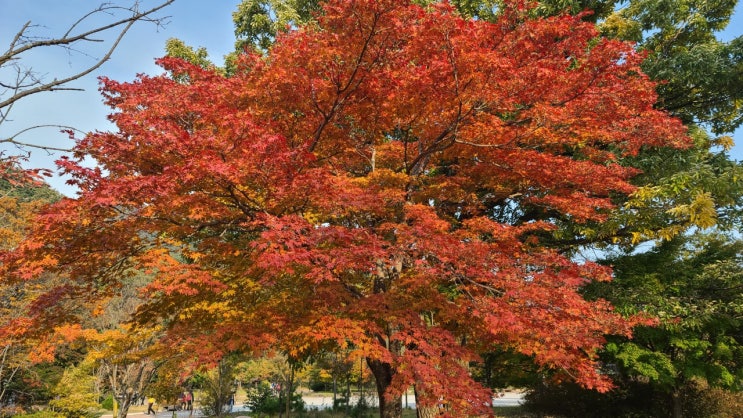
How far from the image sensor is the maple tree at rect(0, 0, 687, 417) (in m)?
6.41

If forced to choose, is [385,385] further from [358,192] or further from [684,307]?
[684,307]

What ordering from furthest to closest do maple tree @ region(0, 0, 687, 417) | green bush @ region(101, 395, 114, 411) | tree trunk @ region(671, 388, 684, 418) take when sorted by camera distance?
1. green bush @ region(101, 395, 114, 411)
2. tree trunk @ region(671, 388, 684, 418)
3. maple tree @ region(0, 0, 687, 417)

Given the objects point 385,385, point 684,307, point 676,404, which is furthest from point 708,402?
point 385,385

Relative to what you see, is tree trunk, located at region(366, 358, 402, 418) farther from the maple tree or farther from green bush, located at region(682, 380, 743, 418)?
green bush, located at region(682, 380, 743, 418)

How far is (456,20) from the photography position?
6594mm

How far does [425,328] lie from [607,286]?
687 cm

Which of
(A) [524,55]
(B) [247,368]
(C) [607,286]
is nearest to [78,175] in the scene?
(A) [524,55]

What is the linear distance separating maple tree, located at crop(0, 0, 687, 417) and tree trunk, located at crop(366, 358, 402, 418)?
45 millimetres

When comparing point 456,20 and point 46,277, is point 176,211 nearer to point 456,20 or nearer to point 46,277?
point 456,20

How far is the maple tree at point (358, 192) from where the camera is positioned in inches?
252

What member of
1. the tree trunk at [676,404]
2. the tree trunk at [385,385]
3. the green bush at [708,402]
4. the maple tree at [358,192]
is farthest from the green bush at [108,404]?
the green bush at [708,402]

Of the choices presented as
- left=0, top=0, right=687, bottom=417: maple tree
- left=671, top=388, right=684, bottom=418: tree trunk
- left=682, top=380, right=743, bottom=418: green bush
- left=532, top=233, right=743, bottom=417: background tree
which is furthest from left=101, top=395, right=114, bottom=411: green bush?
left=682, top=380, right=743, bottom=418: green bush

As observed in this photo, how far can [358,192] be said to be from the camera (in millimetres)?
7094

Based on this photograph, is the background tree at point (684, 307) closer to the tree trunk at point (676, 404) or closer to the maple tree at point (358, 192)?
the tree trunk at point (676, 404)
